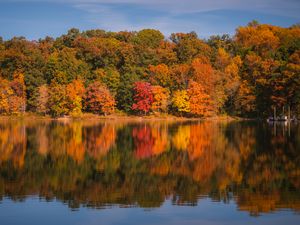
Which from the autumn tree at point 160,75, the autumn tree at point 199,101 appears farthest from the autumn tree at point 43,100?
the autumn tree at point 199,101

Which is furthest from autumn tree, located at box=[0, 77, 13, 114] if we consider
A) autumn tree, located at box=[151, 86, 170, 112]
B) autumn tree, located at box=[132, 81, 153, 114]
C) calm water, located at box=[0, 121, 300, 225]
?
calm water, located at box=[0, 121, 300, 225]

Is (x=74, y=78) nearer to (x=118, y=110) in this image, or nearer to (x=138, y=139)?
(x=118, y=110)

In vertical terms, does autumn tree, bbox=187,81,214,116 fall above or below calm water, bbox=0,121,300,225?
above

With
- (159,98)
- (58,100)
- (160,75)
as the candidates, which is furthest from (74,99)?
(160,75)

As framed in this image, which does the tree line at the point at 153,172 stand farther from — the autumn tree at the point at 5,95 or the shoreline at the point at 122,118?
the autumn tree at the point at 5,95

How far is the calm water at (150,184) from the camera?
1159cm

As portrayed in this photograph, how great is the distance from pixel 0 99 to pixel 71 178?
50130 mm

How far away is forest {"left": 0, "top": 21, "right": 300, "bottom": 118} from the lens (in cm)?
6181

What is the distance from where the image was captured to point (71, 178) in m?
16.4

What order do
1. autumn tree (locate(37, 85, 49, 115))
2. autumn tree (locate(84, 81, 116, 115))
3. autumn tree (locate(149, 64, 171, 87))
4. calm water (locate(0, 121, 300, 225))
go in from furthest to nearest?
autumn tree (locate(149, 64, 171, 87))
autumn tree (locate(84, 81, 116, 115))
autumn tree (locate(37, 85, 49, 115))
calm water (locate(0, 121, 300, 225))

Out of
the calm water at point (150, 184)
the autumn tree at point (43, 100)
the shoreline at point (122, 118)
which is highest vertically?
the autumn tree at point (43, 100)

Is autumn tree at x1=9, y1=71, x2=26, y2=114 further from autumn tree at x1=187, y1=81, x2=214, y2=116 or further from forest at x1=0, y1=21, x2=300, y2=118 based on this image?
autumn tree at x1=187, y1=81, x2=214, y2=116

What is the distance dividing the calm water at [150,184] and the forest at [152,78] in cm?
3548

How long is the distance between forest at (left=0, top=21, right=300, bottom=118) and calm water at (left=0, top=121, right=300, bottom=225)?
116 feet
